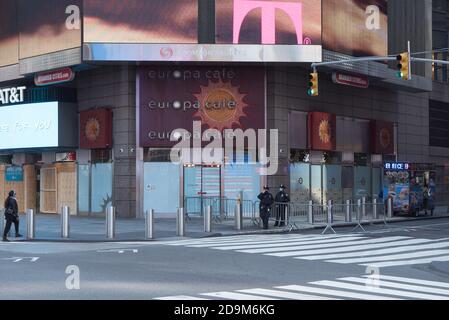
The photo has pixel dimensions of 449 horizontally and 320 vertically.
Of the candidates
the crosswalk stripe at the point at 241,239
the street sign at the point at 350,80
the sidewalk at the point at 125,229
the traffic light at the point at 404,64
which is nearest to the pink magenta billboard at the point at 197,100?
the street sign at the point at 350,80

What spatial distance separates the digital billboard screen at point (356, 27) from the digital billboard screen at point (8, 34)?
17.2m

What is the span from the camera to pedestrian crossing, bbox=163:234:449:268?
1571cm

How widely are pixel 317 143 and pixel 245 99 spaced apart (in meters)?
5.12

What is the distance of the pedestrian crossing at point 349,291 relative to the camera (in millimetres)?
9961

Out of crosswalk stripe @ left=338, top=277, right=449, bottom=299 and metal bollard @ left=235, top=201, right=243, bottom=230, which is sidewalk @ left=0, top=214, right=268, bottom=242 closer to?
metal bollard @ left=235, top=201, right=243, bottom=230

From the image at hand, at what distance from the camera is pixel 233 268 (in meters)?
13.5

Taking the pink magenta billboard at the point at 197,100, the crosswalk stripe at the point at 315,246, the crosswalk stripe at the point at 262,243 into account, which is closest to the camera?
the crosswalk stripe at the point at 315,246

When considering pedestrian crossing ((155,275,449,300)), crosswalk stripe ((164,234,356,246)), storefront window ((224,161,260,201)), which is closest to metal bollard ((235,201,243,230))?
crosswalk stripe ((164,234,356,246))

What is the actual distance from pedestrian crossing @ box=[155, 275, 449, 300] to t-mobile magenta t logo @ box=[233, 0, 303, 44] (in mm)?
19705

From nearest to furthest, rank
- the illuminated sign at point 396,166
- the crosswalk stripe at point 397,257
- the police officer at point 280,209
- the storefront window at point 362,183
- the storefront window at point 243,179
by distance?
the crosswalk stripe at point 397,257, the police officer at point 280,209, the storefront window at point 243,179, the illuminated sign at point 396,166, the storefront window at point 362,183

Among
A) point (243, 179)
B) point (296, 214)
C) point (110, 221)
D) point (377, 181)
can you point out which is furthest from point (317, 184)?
point (110, 221)

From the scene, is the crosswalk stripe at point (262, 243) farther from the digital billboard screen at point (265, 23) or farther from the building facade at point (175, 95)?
the digital billboard screen at point (265, 23)

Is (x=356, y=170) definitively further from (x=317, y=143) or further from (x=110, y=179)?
(x=110, y=179)
